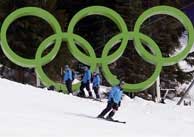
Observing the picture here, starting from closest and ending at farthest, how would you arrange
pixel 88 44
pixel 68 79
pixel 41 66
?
pixel 68 79
pixel 41 66
pixel 88 44

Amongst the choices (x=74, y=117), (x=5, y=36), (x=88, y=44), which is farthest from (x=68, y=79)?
(x=74, y=117)

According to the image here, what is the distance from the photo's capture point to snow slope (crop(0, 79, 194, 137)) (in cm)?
1805

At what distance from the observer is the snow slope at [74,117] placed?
18050 mm

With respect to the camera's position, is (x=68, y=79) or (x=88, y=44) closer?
(x=68, y=79)

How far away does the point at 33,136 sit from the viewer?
53.9 feet

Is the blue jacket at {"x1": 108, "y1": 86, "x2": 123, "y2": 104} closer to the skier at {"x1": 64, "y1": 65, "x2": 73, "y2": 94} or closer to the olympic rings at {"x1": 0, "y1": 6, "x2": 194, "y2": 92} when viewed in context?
the skier at {"x1": 64, "y1": 65, "x2": 73, "y2": 94}

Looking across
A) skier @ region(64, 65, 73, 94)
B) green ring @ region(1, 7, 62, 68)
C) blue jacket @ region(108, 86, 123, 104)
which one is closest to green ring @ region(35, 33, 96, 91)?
green ring @ region(1, 7, 62, 68)

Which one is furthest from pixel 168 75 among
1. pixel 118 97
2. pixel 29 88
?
pixel 118 97

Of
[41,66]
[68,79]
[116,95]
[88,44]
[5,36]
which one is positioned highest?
[5,36]

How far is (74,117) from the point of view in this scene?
21.5 m

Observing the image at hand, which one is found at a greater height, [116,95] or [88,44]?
[88,44]

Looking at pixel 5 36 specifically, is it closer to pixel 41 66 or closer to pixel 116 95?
pixel 41 66

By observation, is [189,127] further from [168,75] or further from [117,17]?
[168,75]

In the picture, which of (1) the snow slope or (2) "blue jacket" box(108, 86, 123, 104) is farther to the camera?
(2) "blue jacket" box(108, 86, 123, 104)
